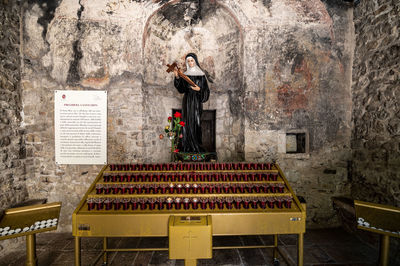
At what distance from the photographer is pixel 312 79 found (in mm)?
4387

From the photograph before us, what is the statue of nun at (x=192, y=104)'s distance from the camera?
4.12 m

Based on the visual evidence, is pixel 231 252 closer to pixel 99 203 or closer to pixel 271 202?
pixel 271 202

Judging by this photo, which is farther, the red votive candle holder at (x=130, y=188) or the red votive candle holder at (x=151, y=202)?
the red votive candle holder at (x=130, y=188)

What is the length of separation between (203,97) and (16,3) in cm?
431

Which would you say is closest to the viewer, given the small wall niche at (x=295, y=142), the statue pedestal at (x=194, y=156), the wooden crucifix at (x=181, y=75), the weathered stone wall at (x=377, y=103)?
the weathered stone wall at (x=377, y=103)

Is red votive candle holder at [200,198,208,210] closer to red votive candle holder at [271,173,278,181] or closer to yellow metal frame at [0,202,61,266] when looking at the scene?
red votive candle holder at [271,173,278,181]

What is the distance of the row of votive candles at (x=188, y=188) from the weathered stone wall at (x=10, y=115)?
8.42 feet

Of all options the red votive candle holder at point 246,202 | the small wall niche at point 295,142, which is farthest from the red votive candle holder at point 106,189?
the small wall niche at point 295,142

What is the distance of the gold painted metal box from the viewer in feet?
7.06

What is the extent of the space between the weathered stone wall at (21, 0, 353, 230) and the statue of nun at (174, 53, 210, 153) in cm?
95

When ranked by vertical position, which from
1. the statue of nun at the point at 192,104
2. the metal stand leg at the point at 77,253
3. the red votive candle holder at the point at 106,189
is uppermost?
the statue of nun at the point at 192,104

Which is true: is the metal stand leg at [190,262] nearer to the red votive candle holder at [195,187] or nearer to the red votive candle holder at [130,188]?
the red votive candle holder at [195,187]

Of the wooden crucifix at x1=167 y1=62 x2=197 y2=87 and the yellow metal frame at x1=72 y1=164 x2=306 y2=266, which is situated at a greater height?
the wooden crucifix at x1=167 y1=62 x2=197 y2=87

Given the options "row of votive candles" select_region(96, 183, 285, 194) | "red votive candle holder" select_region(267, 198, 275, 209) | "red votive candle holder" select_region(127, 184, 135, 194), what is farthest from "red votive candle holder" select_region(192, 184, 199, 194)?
"red votive candle holder" select_region(267, 198, 275, 209)
